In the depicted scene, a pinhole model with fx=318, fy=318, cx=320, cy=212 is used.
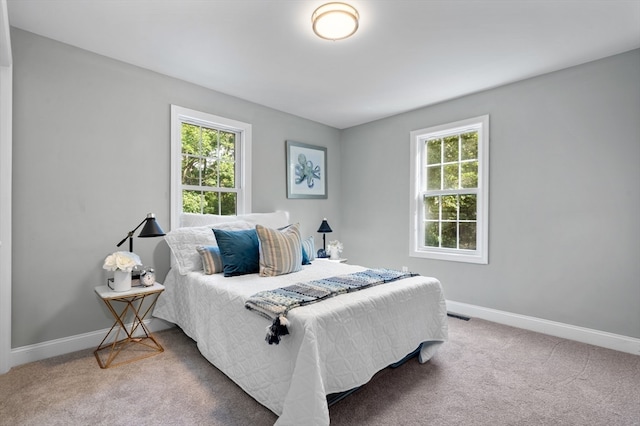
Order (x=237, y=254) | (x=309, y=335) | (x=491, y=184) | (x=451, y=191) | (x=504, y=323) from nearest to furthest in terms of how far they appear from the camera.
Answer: (x=309, y=335) < (x=237, y=254) < (x=504, y=323) < (x=491, y=184) < (x=451, y=191)

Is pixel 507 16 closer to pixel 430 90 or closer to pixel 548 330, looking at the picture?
pixel 430 90

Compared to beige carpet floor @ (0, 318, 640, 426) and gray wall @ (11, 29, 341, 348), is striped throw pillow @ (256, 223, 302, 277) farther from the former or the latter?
gray wall @ (11, 29, 341, 348)

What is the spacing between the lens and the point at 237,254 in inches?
104

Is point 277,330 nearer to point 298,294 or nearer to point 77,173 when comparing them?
point 298,294

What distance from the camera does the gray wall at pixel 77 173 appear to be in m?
2.43

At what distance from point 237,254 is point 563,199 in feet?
10.1

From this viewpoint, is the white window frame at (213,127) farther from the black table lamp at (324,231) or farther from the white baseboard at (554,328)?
the white baseboard at (554,328)

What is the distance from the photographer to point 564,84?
119 inches

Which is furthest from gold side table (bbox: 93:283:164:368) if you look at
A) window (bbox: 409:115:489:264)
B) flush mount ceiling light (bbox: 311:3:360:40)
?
window (bbox: 409:115:489:264)

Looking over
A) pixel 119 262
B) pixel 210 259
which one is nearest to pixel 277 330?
pixel 210 259

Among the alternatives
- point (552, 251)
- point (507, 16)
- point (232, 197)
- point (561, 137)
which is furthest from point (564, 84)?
point (232, 197)

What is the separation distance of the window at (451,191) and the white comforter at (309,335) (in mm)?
1544

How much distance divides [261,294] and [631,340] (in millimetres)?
3116

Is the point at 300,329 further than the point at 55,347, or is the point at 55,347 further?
the point at 55,347
